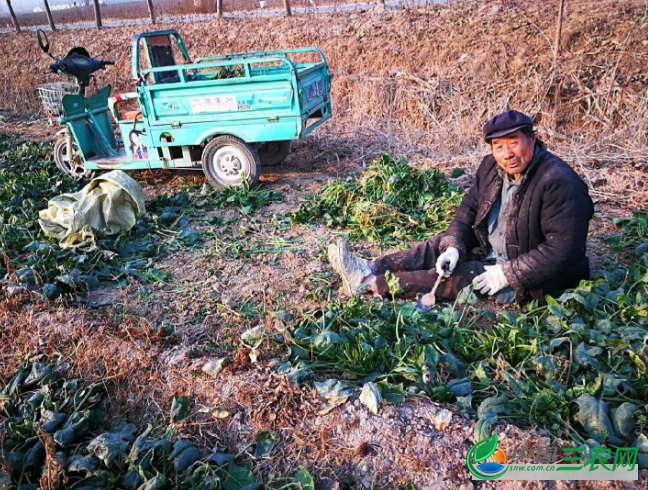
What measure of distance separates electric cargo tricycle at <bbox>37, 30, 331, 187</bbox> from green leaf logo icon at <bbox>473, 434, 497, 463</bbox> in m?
4.14

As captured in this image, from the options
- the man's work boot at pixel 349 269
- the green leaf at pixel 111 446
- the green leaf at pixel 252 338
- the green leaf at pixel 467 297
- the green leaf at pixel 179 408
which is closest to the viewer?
the green leaf at pixel 111 446

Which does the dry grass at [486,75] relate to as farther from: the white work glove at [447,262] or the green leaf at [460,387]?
the green leaf at [460,387]

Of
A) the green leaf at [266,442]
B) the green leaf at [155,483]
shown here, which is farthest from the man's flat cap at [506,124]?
the green leaf at [155,483]

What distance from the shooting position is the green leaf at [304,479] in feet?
7.10

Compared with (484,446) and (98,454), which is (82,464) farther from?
(484,446)

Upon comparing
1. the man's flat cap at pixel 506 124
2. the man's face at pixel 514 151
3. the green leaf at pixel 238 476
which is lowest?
the green leaf at pixel 238 476

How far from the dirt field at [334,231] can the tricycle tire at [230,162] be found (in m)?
0.44

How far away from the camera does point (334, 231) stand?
4859mm

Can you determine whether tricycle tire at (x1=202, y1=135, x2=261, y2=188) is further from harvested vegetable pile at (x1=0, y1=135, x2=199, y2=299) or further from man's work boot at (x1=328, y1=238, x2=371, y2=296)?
man's work boot at (x1=328, y1=238, x2=371, y2=296)

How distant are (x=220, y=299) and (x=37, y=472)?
1.67m

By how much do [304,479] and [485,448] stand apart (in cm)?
82

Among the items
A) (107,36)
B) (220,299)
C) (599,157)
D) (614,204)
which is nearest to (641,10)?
(599,157)

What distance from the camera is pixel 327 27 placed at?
1181 centimetres

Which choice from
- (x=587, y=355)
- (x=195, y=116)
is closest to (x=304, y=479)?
(x=587, y=355)
